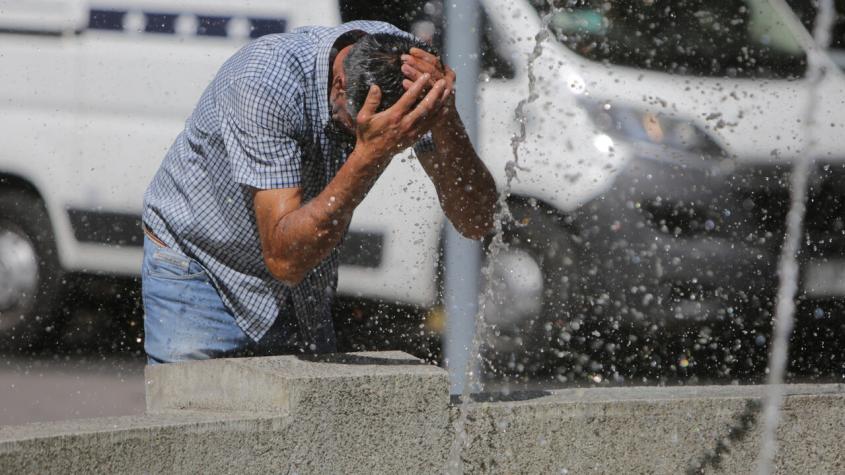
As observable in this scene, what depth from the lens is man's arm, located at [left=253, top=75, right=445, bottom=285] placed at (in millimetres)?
3348

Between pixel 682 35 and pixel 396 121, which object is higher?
pixel 396 121

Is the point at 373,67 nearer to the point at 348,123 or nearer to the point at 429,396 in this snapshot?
the point at 348,123

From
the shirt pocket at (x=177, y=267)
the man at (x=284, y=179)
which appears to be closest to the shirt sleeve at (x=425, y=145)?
the man at (x=284, y=179)

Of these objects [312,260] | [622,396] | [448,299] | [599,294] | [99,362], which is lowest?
[99,362]

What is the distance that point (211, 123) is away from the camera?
3.65m

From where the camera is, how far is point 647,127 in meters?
6.30

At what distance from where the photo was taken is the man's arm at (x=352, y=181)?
335 centimetres

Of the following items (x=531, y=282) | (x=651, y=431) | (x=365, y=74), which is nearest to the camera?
(x=365, y=74)

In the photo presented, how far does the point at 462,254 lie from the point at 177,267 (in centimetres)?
186

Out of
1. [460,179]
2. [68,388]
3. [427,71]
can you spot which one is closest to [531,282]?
[68,388]

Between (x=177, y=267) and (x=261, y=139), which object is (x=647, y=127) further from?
(x=261, y=139)

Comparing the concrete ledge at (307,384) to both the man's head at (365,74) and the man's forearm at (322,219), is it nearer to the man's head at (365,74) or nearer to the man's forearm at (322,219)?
the man's forearm at (322,219)

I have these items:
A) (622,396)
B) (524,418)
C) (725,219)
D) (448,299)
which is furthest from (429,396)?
(725,219)

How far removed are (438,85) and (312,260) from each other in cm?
53
